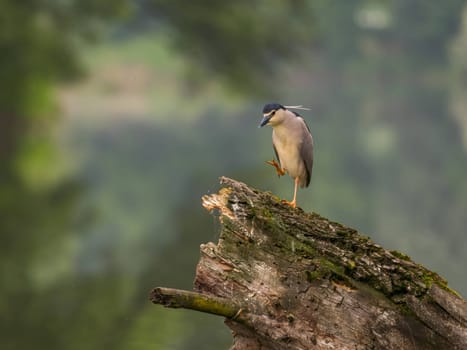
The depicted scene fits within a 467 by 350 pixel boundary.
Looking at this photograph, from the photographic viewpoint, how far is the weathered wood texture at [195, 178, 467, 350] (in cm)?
244

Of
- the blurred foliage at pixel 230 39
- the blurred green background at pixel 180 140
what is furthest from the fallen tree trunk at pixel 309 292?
the blurred foliage at pixel 230 39

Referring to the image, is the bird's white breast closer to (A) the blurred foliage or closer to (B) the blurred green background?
(B) the blurred green background

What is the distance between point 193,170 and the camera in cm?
1912

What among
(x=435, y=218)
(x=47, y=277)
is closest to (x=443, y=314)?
(x=47, y=277)

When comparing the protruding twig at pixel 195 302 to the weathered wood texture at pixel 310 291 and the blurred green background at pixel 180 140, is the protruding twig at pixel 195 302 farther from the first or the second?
the blurred green background at pixel 180 140

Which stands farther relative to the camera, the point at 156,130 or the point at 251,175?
the point at 156,130

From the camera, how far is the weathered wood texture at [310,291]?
2441 millimetres

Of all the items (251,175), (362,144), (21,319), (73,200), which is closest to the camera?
(21,319)

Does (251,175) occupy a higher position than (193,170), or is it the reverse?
(193,170)

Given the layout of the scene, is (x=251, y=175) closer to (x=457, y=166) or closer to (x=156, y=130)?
(x=457, y=166)

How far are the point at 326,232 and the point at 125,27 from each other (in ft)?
86.1

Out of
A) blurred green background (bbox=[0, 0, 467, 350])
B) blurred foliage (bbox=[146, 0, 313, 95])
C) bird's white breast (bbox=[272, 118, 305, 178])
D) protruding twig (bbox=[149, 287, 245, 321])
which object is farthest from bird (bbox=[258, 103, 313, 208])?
blurred foliage (bbox=[146, 0, 313, 95])

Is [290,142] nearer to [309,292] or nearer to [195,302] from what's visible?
[309,292]

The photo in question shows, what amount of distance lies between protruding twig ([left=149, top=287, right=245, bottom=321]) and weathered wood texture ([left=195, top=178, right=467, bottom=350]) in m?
0.02
